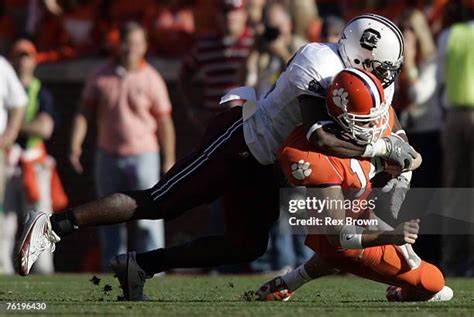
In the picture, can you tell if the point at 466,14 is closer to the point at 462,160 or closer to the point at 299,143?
the point at 462,160

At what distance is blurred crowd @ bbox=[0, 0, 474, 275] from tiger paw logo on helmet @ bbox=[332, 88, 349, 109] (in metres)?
3.92

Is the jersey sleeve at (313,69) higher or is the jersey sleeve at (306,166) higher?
the jersey sleeve at (313,69)

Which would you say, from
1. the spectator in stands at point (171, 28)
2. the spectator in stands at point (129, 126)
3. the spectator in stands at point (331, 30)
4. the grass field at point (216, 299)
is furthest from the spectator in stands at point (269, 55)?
the grass field at point (216, 299)

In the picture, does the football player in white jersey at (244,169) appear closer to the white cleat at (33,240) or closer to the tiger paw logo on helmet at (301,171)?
the white cleat at (33,240)

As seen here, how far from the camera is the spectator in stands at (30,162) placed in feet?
39.6

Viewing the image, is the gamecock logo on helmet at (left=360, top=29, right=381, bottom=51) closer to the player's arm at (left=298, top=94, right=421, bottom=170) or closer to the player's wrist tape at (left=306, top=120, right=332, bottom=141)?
the player's arm at (left=298, top=94, right=421, bottom=170)

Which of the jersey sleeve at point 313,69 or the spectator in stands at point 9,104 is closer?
the jersey sleeve at point 313,69

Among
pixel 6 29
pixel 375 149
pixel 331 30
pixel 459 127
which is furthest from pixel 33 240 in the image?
pixel 6 29

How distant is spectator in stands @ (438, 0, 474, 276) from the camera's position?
10.9m

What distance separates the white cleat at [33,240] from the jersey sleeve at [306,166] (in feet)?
4.30

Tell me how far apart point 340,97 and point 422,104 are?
421cm

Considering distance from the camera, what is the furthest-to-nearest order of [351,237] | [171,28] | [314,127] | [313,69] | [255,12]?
1. [171,28]
2. [255,12]
3. [313,69]
4. [314,127]
5. [351,237]

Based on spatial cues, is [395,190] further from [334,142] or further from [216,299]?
[216,299]

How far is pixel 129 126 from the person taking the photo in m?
11.4
